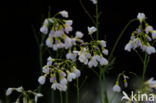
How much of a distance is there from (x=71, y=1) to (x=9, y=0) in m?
0.63

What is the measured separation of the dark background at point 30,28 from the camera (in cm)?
452

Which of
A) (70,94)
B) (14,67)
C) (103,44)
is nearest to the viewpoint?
(103,44)

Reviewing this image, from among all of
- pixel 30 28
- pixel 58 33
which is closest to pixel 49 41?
pixel 58 33

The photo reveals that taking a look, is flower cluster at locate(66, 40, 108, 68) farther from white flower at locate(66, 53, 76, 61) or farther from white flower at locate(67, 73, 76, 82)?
white flower at locate(67, 73, 76, 82)

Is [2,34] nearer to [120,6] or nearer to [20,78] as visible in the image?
[20,78]

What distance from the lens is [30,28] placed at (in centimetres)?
460

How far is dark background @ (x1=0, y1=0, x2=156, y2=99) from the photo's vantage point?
4.52m

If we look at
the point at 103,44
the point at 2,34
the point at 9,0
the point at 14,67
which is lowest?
the point at 103,44

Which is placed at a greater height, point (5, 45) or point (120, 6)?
point (120, 6)

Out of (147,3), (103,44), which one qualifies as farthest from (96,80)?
(103,44)

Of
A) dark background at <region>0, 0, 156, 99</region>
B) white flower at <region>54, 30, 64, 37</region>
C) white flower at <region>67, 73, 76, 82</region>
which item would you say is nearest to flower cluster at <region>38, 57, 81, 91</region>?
white flower at <region>67, 73, 76, 82</region>

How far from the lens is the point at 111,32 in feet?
14.9

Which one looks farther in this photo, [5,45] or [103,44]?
[5,45]

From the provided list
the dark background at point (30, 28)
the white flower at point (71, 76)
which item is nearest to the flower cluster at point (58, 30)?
the white flower at point (71, 76)
